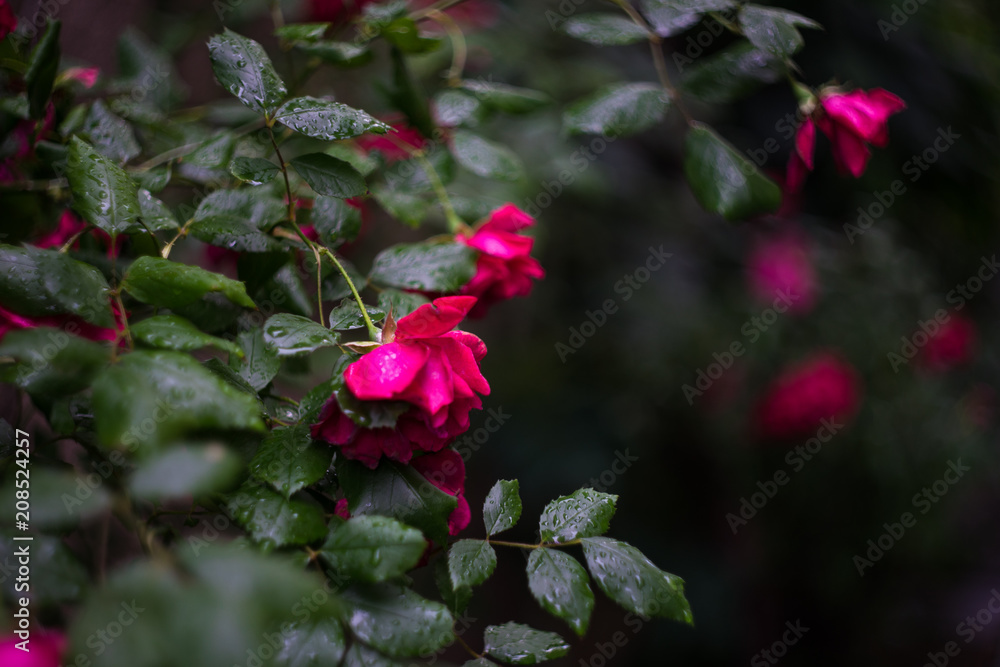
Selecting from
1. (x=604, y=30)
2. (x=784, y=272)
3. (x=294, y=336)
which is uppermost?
(x=604, y=30)

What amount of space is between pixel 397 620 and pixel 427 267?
0.28 m

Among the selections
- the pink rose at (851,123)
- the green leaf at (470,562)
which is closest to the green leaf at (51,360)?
the green leaf at (470,562)

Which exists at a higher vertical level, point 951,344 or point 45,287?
point 45,287

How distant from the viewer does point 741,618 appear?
2.09 metres

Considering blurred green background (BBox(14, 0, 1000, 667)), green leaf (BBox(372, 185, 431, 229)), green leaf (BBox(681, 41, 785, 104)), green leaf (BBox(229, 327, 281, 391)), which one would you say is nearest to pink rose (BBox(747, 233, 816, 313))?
blurred green background (BBox(14, 0, 1000, 667))

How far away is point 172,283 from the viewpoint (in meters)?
0.38

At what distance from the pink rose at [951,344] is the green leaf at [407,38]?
153cm

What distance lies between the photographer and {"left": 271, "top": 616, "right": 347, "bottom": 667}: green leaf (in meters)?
0.32

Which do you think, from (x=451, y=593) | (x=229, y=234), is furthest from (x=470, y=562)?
(x=229, y=234)

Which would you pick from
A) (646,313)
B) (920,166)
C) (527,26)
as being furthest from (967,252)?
(527,26)

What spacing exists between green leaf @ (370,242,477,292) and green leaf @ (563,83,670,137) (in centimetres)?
21

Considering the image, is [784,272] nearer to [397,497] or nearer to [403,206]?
[403,206]

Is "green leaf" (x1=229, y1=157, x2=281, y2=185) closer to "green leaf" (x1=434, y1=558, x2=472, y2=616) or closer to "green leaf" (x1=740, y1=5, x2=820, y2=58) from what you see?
"green leaf" (x1=434, y1=558, x2=472, y2=616)

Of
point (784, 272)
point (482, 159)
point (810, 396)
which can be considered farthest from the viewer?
point (784, 272)
